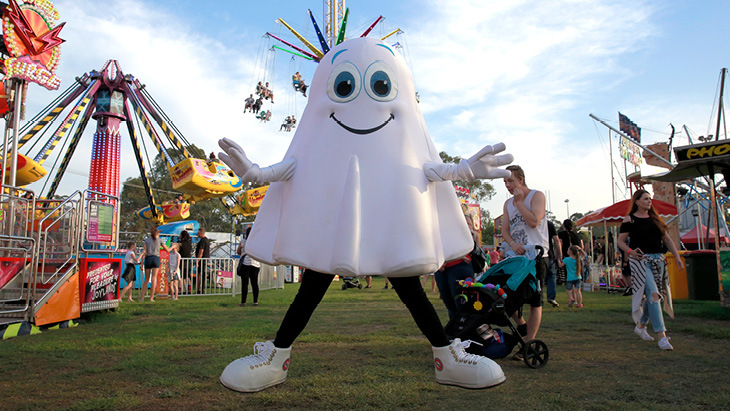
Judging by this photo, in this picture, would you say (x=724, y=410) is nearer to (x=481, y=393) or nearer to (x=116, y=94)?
(x=481, y=393)

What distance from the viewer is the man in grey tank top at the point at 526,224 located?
4.01 metres

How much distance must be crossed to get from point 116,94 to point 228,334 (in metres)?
16.1

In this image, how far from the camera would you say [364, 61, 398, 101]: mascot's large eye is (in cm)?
256

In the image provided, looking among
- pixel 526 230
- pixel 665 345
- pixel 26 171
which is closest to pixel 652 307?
pixel 665 345

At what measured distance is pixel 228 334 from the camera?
17.4 feet

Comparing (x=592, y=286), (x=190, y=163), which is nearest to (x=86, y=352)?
(x=190, y=163)

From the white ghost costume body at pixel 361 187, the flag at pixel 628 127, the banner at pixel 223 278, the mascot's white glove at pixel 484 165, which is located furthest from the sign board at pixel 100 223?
the flag at pixel 628 127

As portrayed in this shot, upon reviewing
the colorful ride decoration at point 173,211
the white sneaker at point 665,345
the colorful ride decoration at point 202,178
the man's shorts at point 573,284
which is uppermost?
the colorful ride decoration at point 202,178

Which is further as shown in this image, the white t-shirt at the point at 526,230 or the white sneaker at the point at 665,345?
the white sneaker at the point at 665,345

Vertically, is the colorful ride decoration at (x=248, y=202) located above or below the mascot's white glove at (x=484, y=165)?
above

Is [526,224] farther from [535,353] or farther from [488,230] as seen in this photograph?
[488,230]

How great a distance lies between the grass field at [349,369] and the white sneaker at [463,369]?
40 centimetres

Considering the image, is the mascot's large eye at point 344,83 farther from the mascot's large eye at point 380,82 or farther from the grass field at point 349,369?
the grass field at point 349,369

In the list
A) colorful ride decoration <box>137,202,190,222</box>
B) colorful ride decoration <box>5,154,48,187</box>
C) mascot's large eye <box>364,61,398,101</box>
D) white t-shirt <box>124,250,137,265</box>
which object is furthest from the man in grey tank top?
colorful ride decoration <box>137,202,190,222</box>
